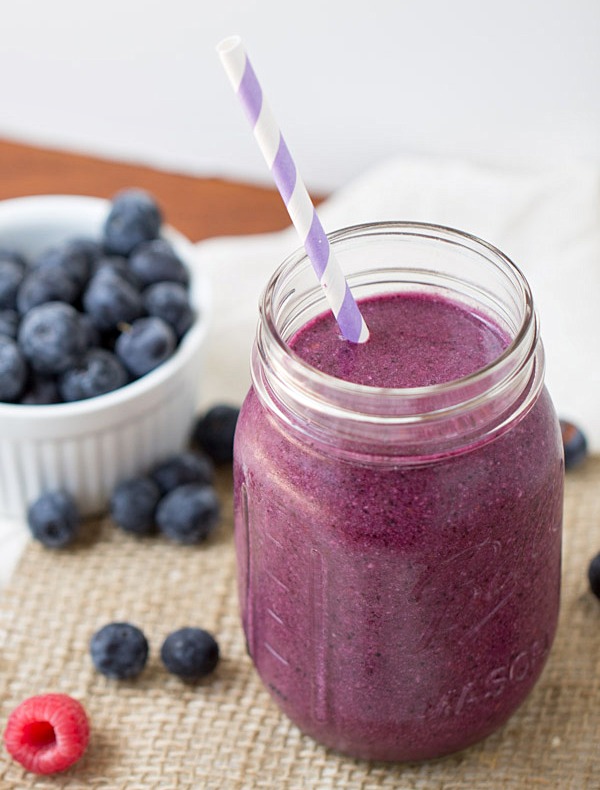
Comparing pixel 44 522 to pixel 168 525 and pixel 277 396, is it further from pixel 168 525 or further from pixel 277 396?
pixel 277 396

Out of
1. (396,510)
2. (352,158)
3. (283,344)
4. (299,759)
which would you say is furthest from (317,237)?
(352,158)

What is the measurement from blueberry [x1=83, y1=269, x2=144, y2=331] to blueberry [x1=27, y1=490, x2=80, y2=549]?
0.22m

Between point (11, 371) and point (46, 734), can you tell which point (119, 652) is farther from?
point (11, 371)

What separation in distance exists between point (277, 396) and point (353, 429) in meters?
0.08

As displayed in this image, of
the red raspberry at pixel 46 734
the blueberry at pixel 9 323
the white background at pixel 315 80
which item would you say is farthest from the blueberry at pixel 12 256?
the red raspberry at pixel 46 734

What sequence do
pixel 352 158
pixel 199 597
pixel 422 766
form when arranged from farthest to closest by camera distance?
pixel 352 158
pixel 199 597
pixel 422 766

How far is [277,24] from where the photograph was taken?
5.53ft

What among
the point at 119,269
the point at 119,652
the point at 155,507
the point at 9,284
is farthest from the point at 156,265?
the point at 119,652

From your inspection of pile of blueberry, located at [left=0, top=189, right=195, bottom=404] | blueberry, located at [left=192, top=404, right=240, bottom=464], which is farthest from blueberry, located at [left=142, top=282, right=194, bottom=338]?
blueberry, located at [left=192, top=404, right=240, bottom=464]

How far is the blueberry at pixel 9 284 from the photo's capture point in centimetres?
138

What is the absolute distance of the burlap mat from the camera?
1.07 metres

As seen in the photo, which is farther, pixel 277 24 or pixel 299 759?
pixel 277 24

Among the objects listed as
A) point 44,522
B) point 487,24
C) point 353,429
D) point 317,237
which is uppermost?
point 317,237

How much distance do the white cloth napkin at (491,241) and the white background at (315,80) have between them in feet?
0.23
